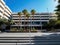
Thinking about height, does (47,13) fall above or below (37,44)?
above

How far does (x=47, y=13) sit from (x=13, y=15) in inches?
811

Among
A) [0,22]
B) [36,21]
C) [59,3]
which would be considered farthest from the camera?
[36,21]

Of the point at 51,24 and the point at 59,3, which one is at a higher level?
the point at 59,3

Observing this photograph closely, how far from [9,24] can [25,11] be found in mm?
11128

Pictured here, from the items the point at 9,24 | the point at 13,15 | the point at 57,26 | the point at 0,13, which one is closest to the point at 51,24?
the point at 57,26

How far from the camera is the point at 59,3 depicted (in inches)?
1065

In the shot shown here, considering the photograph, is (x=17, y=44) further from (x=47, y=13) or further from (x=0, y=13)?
(x=47, y=13)

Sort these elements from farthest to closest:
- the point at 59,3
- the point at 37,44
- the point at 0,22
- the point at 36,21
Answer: the point at 36,21
the point at 0,22
the point at 59,3
the point at 37,44

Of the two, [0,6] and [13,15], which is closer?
[0,6]

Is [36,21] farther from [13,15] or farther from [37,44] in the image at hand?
[37,44]

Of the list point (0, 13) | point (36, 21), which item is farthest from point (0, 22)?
point (36, 21)

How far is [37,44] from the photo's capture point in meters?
13.9

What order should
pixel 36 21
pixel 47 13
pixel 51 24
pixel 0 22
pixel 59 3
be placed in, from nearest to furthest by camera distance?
pixel 59 3
pixel 0 22
pixel 51 24
pixel 36 21
pixel 47 13

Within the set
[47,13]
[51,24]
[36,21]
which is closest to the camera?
[51,24]
